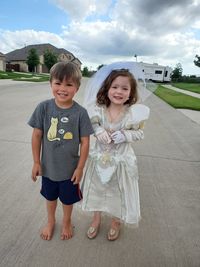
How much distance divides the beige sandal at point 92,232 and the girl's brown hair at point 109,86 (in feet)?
3.51

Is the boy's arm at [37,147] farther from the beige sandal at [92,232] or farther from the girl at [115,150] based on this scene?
the beige sandal at [92,232]

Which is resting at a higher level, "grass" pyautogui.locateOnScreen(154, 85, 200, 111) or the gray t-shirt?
the gray t-shirt

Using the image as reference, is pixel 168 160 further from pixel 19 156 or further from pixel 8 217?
pixel 8 217

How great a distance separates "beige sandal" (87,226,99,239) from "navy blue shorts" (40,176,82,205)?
1.11ft

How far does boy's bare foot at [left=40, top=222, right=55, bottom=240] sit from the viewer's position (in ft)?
7.03

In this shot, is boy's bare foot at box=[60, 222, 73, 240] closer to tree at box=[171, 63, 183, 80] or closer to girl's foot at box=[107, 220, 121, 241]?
girl's foot at box=[107, 220, 121, 241]

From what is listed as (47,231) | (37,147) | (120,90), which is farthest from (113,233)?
(120,90)

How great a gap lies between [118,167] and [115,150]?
14 centimetres

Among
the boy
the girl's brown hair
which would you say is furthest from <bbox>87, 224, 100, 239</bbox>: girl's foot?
the girl's brown hair

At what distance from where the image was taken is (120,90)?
195cm

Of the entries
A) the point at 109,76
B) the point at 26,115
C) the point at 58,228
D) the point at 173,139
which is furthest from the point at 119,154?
the point at 26,115

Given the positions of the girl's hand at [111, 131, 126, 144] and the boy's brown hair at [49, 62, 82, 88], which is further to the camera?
the girl's hand at [111, 131, 126, 144]

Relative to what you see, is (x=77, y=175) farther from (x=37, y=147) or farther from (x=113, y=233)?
(x=113, y=233)

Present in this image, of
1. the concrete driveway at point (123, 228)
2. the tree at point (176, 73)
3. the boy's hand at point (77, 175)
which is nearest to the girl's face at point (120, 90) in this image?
the boy's hand at point (77, 175)
